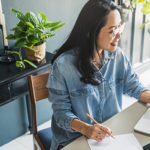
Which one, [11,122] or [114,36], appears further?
[11,122]

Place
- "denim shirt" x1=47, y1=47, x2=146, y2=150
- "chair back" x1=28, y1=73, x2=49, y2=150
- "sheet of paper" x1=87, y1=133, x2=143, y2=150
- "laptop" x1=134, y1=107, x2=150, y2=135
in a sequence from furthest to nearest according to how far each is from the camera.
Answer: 1. "chair back" x1=28, y1=73, x2=49, y2=150
2. "denim shirt" x1=47, y1=47, x2=146, y2=150
3. "laptop" x1=134, y1=107, x2=150, y2=135
4. "sheet of paper" x1=87, y1=133, x2=143, y2=150

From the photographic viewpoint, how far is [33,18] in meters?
1.57

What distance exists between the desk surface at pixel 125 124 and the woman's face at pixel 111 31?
0.35 metres

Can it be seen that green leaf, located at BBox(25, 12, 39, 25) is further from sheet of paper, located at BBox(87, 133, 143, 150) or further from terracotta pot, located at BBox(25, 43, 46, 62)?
sheet of paper, located at BBox(87, 133, 143, 150)

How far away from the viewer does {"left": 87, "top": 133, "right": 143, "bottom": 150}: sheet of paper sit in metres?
0.92

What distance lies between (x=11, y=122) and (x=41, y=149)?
90cm

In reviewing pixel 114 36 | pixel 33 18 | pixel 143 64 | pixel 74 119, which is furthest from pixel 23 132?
pixel 143 64

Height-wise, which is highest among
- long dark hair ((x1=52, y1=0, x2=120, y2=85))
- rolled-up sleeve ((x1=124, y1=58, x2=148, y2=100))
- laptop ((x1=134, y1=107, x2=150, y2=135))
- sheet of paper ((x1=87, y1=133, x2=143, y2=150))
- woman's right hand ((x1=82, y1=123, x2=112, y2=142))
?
long dark hair ((x1=52, y1=0, x2=120, y2=85))

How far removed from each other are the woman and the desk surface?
1.9 inches

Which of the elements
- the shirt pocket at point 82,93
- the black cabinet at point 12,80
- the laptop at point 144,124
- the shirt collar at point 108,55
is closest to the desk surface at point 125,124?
the laptop at point 144,124

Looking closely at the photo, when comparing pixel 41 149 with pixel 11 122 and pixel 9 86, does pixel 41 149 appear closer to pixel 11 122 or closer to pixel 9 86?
pixel 9 86

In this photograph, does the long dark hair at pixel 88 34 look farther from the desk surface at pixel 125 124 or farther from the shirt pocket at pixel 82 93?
the desk surface at pixel 125 124

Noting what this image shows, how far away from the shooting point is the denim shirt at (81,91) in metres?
1.12

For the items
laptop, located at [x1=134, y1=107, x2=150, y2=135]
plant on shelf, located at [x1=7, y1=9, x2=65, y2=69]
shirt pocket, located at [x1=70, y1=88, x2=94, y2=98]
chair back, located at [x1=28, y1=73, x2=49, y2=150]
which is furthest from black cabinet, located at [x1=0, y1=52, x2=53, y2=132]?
laptop, located at [x1=134, y1=107, x2=150, y2=135]
